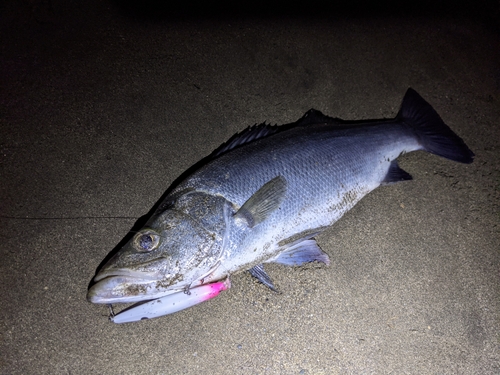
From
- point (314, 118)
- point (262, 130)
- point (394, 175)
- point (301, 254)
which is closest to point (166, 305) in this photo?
point (301, 254)

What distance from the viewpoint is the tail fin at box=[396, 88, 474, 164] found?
2615 millimetres

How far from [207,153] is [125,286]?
124 centimetres

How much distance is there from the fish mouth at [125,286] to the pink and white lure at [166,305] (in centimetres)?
25

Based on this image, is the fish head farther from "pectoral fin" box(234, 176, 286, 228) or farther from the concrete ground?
the concrete ground

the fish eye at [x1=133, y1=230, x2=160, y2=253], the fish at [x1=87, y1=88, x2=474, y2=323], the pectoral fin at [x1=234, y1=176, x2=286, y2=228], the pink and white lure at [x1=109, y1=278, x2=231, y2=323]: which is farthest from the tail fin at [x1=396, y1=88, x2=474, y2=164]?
the fish eye at [x1=133, y1=230, x2=160, y2=253]

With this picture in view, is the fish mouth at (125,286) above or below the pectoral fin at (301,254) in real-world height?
below

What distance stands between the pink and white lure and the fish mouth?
0.25 metres

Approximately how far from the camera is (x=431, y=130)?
8.68 feet

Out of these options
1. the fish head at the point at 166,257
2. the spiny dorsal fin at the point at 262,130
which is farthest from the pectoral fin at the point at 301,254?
the spiny dorsal fin at the point at 262,130

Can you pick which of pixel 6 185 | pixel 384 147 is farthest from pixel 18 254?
pixel 384 147

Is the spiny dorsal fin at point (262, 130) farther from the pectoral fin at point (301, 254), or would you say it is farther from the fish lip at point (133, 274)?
the fish lip at point (133, 274)

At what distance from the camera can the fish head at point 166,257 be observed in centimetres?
179

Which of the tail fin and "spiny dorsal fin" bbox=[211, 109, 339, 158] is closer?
"spiny dorsal fin" bbox=[211, 109, 339, 158]

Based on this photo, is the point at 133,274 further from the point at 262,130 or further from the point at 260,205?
the point at 262,130
